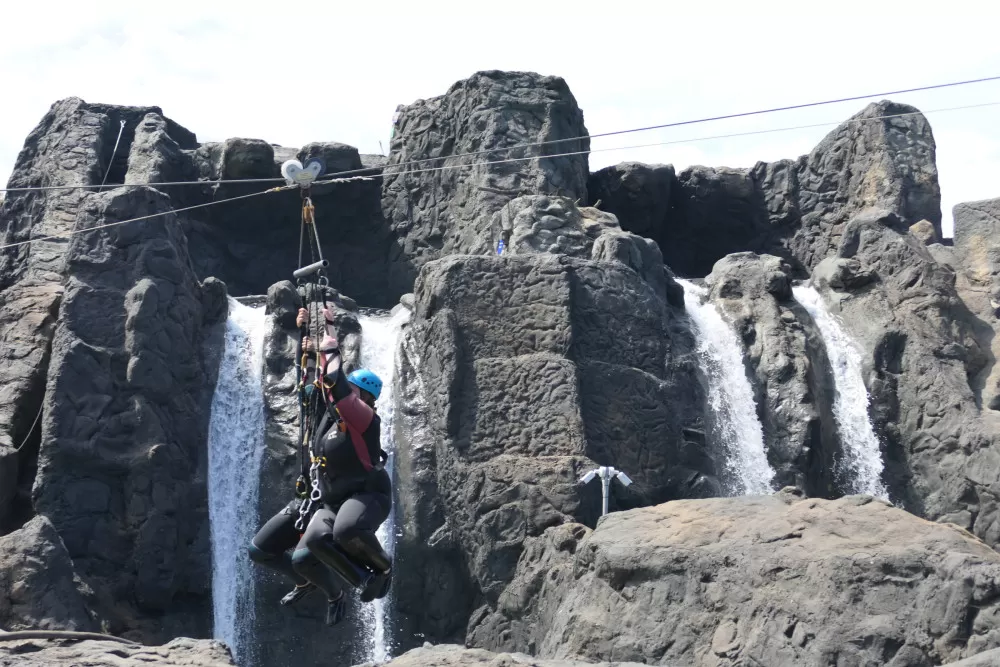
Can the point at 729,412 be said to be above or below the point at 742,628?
above

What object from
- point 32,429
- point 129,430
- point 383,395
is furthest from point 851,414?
point 32,429

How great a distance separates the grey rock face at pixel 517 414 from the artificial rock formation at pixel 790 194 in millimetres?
7559

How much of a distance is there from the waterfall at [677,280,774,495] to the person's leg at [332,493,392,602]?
960 cm

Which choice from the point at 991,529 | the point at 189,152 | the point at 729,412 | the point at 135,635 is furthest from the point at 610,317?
the point at 189,152

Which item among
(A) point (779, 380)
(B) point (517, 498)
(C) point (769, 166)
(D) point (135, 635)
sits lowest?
(D) point (135, 635)

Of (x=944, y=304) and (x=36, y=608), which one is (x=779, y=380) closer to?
(x=944, y=304)

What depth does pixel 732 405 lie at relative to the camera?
2203 centimetres

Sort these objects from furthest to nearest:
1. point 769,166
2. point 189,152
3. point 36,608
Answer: point 769,166
point 189,152
point 36,608

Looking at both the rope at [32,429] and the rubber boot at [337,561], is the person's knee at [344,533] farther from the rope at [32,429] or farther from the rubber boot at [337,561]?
the rope at [32,429]

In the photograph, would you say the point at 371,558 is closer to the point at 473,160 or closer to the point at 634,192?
the point at 473,160

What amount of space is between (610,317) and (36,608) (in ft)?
27.3

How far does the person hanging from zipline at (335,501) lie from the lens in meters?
11.7

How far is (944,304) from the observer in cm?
2330

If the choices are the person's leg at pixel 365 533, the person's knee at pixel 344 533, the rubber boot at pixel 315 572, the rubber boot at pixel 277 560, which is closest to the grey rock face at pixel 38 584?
the rubber boot at pixel 277 560
